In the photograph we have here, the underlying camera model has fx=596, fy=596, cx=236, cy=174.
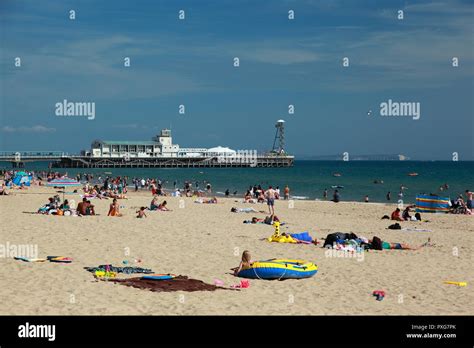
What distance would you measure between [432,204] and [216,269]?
18726mm

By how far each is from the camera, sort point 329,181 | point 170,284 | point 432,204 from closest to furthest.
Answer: point 170,284 < point 432,204 < point 329,181

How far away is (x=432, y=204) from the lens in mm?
28047

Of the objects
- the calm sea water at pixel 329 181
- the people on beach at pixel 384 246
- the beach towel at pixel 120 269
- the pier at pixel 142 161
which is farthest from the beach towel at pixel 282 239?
the pier at pixel 142 161

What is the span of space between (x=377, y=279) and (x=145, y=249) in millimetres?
5575

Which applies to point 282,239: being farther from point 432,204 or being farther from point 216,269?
point 432,204

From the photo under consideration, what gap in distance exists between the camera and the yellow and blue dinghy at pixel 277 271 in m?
11.0

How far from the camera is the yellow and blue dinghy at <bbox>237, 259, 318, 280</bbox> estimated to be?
11.0 meters

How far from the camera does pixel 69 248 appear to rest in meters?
13.7

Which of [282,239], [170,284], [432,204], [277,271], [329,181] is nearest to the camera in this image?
[170,284]

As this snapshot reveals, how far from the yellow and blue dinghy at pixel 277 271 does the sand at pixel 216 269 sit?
21 centimetres

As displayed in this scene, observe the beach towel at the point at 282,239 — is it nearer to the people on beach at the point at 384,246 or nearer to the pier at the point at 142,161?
the people on beach at the point at 384,246

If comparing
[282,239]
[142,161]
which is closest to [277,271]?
[282,239]
